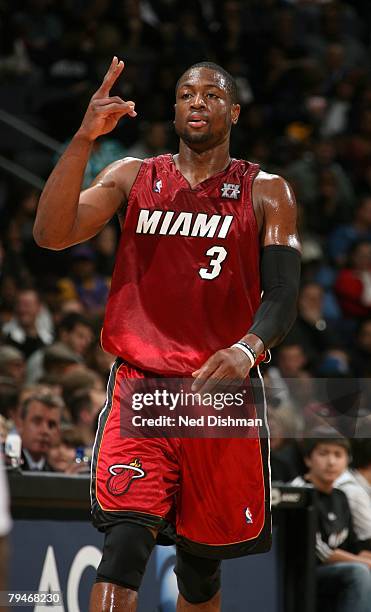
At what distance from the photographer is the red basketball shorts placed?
4387 mm

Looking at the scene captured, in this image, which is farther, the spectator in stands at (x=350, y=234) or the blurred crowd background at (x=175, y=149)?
the spectator in stands at (x=350, y=234)

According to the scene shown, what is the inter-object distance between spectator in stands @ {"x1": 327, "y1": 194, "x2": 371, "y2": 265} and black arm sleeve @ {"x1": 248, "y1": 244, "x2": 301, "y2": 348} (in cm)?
774

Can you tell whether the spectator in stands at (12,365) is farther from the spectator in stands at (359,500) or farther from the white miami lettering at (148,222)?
the white miami lettering at (148,222)

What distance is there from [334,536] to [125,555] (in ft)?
8.64

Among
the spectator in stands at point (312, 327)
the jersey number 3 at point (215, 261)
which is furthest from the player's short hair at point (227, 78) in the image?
the spectator in stands at point (312, 327)

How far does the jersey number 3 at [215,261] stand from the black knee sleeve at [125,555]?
1.00 m

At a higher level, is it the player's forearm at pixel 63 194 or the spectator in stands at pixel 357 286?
the spectator in stands at pixel 357 286

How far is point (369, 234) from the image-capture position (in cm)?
1257

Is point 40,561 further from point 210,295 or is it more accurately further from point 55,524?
point 210,295

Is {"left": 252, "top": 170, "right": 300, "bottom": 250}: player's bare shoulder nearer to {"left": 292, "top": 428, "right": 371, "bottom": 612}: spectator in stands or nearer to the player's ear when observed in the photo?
the player's ear

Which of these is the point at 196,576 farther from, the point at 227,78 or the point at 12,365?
the point at 12,365

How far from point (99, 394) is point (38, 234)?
3.41m

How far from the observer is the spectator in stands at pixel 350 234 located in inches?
488

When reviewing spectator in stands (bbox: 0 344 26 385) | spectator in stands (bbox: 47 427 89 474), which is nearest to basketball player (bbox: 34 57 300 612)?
spectator in stands (bbox: 47 427 89 474)
